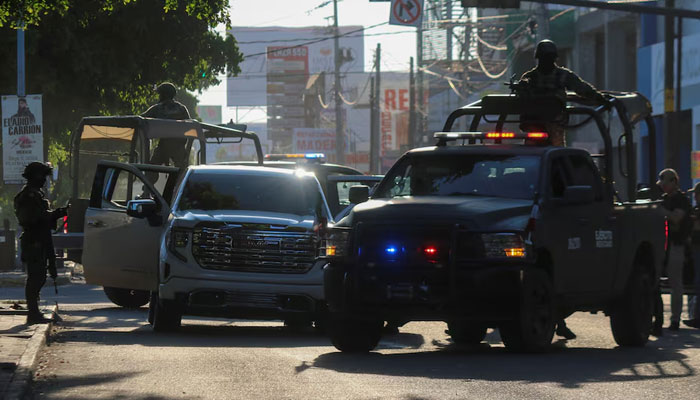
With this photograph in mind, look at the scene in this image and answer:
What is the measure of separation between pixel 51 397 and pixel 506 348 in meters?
4.34

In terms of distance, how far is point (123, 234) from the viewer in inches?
642

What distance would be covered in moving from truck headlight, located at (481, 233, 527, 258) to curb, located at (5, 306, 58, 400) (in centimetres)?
373

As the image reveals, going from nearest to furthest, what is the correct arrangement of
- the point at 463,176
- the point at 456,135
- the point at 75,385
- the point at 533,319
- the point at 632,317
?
the point at 75,385 → the point at 533,319 → the point at 463,176 → the point at 456,135 → the point at 632,317

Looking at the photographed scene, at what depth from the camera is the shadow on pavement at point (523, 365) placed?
10.6 metres

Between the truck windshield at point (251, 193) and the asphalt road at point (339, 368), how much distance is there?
4.60 feet

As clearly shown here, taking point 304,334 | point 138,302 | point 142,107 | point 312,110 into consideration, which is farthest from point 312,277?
point 312,110

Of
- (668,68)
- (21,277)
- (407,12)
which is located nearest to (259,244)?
(21,277)

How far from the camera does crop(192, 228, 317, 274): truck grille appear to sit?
14.9m

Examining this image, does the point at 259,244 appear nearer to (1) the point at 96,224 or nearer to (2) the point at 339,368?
(1) the point at 96,224

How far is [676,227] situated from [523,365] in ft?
21.2

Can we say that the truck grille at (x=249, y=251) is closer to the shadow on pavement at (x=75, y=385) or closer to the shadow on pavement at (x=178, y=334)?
the shadow on pavement at (x=178, y=334)

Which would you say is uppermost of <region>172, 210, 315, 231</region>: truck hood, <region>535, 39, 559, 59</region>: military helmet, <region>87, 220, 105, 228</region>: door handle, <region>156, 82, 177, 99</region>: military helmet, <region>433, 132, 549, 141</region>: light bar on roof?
<region>535, 39, 559, 59</region>: military helmet

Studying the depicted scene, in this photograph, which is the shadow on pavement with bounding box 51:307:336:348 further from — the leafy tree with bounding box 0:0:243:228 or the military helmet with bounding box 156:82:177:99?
the leafy tree with bounding box 0:0:243:228

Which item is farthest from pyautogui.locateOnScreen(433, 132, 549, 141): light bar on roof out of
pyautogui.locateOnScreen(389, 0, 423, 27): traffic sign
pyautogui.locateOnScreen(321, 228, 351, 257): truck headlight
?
pyautogui.locateOnScreen(389, 0, 423, 27): traffic sign
